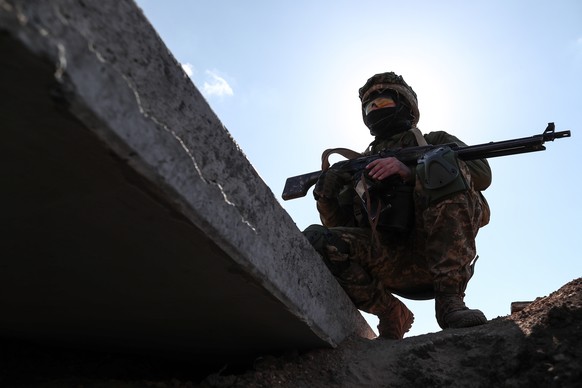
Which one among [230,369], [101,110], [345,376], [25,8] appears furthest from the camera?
[230,369]

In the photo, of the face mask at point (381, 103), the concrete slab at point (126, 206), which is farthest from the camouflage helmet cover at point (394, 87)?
the concrete slab at point (126, 206)

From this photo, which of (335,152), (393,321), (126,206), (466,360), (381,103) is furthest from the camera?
(381,103)

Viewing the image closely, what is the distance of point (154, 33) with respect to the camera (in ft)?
4.25

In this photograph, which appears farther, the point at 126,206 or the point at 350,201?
the point at 350,201

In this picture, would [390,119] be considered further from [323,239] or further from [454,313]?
[454,313]

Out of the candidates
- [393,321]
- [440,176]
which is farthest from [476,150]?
[393,321]

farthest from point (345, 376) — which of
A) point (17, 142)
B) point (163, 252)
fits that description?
point (17, 142)

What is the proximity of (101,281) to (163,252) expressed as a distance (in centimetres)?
31

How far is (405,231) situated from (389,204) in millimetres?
202

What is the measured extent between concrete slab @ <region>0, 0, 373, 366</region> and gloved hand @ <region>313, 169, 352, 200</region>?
4.81ft

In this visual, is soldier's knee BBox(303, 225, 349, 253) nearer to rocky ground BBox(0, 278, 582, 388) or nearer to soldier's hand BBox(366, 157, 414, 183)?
soldier's hand BBox(366, 157, 414, 183)

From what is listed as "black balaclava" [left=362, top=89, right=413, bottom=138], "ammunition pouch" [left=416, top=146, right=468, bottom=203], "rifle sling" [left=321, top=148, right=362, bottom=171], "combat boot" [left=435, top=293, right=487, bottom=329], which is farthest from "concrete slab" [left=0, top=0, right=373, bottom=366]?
"black balaclava" [left=362, top=89, right=413, bottom=138]

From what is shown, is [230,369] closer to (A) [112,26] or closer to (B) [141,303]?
(B) [141,303]

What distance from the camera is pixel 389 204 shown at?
3.02 metres
